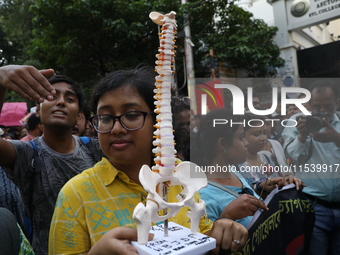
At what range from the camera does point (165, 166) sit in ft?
3.18

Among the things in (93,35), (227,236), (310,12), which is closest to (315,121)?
(227,236)

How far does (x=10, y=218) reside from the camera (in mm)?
1090

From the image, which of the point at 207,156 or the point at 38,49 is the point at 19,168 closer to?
the point at 207,156

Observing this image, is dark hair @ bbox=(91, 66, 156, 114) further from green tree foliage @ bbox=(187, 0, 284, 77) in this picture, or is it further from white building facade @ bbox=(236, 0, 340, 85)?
green tree foliage @ bbox=(187, 0, 284, 77)

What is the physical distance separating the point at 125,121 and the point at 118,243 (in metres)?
0.45

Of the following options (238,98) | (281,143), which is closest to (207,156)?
(238,98)

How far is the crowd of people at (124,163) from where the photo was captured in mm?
1107

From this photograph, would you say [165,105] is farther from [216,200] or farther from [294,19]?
[294,19]

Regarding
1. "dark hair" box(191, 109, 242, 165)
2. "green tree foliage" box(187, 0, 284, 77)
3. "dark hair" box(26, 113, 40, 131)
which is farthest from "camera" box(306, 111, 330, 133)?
"green tree foliage" box(187, 0, 284, 77)

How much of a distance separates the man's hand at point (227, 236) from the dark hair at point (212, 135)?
0.85 meters

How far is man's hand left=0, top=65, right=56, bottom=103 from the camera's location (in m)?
1.21

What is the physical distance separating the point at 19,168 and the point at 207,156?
3.59 ft

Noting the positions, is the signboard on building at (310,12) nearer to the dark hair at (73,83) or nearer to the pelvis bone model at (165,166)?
the dark hair at (73,83)

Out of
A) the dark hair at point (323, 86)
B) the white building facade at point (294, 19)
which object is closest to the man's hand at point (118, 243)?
the dark hair at point (323, 86)
